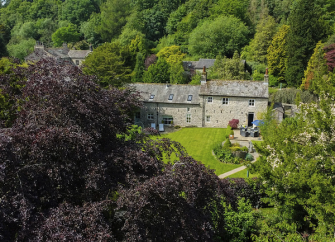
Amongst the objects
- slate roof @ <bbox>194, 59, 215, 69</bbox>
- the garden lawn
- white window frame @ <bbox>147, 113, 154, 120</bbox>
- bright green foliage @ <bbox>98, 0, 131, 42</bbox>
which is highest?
bright green foliage @ <bbox>98, 0, 131, 42</bbox>

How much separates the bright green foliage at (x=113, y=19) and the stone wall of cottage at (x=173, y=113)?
165 ft

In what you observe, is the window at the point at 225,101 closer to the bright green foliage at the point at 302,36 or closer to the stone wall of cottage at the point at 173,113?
the stone wall of cottage at the point at 173,113

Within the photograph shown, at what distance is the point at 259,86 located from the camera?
35.5 m

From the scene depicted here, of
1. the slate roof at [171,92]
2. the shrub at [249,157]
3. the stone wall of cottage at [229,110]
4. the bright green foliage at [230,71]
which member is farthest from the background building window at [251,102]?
the shrub at [249,157]

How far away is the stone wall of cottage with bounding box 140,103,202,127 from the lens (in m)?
36.6

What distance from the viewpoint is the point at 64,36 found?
8512cm

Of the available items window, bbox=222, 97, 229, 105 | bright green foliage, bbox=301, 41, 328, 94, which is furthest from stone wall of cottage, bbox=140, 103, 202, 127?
bright green foliage, bbox=301, 41, 328, 94

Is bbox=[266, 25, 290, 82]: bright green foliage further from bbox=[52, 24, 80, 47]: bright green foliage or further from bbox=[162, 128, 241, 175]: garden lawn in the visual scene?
bbox=[52, 24, 80, 47]: bright green foliage

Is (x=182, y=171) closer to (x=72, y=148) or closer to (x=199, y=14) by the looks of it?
(x=72, y=148)

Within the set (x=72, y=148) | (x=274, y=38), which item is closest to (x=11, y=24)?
(x=274, y=38)

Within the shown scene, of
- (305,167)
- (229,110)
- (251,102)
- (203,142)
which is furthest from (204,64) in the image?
(305,167)

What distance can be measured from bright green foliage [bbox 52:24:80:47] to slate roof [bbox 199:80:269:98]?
204ft

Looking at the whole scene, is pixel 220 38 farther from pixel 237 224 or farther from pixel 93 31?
pixel 237 224

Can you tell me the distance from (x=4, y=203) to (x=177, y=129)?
30.0 m
